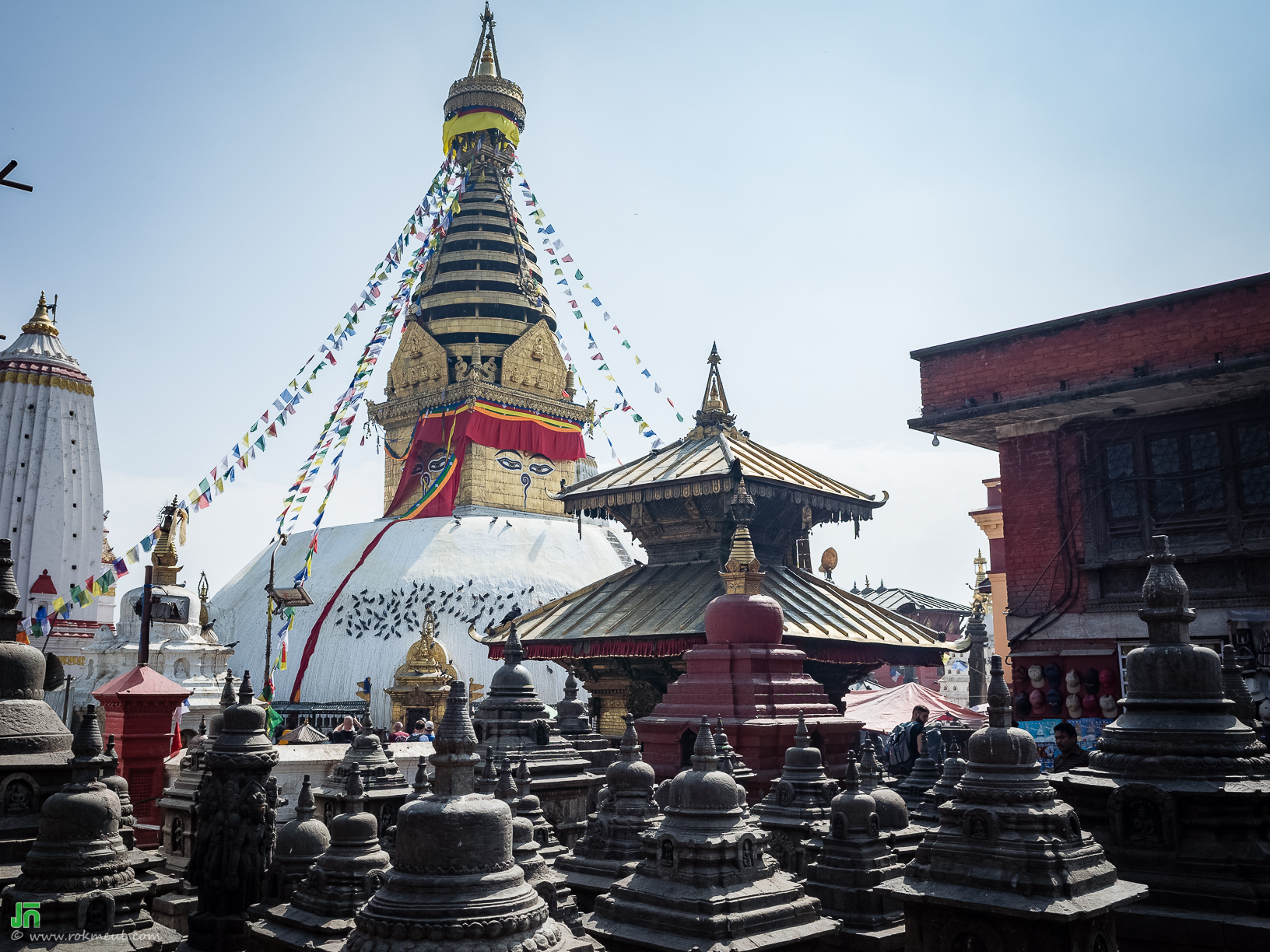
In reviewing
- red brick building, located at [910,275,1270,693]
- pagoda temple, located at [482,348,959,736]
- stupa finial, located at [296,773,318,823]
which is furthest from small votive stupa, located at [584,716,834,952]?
pagoda temple, located at [482,348,959,736]

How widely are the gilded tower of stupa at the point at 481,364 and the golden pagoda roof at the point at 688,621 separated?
617 inches

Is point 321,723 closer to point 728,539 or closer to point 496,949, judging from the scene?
point 728,539

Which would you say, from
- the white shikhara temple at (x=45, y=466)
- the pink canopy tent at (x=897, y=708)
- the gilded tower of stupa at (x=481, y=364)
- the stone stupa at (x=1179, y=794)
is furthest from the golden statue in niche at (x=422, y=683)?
the stone stupa at (x=1179, y=794)

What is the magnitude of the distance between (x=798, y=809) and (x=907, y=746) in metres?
3.32

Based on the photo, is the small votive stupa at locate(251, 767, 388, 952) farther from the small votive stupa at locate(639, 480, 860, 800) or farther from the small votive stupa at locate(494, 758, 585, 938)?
the small votive stupa at locate(639, 480, 860, 800)

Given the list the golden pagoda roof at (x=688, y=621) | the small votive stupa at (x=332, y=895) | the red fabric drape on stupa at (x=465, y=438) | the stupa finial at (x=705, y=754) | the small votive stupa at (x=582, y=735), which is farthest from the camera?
the red fabric drape on stupa at (x=465, y=438)

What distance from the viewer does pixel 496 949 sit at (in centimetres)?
334

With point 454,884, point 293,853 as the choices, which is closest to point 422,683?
point 293,853

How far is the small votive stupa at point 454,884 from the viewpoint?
11.0 ft

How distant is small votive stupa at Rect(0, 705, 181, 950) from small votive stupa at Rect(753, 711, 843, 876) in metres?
4.24

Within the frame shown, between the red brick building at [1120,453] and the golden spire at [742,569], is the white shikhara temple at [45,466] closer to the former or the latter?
the golden spire at [742,569]

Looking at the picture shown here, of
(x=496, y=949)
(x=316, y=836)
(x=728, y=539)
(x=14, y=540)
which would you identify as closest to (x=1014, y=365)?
(x=728, y=539)

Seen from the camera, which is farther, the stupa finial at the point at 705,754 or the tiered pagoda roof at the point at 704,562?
the tiered pagoda roof at the point at 704,562

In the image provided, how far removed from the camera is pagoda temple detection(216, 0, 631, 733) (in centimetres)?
2683
